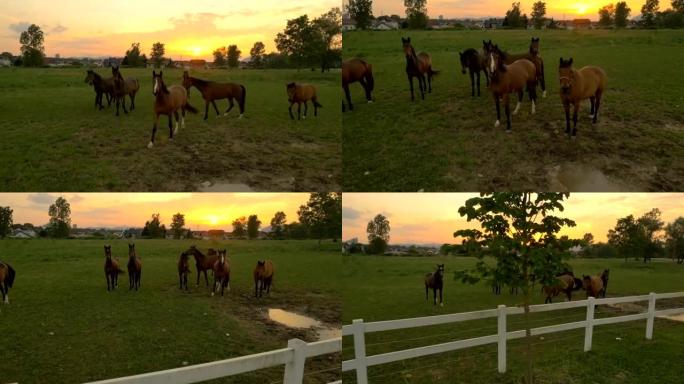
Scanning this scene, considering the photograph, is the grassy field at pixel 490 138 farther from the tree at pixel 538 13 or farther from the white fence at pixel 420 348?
the white fence at pixel 420 348

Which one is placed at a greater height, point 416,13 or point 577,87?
point 416,13

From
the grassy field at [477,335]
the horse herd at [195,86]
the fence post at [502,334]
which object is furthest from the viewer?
the horse herd at [195,86]

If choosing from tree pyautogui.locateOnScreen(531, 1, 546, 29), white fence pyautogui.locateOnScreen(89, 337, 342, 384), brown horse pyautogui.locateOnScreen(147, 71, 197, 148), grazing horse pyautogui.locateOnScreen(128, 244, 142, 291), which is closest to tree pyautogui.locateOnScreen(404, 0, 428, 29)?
tree pyautogui.locateOnScreen(531, 1, 546, 29)

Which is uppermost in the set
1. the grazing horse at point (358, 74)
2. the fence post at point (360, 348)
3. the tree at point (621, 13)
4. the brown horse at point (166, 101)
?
the tree at point (621, 13)

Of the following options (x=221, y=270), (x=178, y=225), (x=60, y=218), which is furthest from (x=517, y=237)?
(x=178, y=225)

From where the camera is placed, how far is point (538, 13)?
25.8 feet

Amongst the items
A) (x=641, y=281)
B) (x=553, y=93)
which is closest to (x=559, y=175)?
(x=553, y=93)

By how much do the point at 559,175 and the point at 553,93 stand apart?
2.98 metres

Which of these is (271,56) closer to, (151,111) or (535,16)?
(151,111)

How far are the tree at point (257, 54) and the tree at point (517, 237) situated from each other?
7812 millimetres

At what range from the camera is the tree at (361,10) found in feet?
22.1

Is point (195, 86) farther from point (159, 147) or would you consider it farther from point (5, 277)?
point (5, 277)

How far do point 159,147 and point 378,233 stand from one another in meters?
3.98

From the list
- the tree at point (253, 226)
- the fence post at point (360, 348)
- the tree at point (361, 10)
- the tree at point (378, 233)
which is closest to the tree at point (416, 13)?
the tree at point (361, 10)
